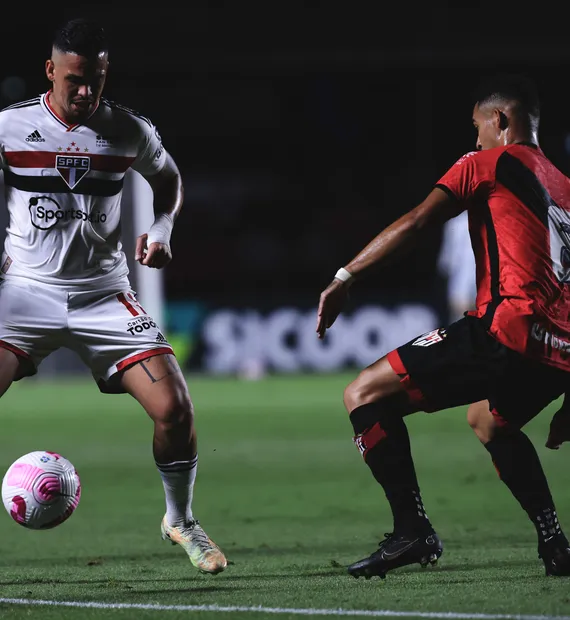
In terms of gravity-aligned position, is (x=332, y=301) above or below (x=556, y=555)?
above

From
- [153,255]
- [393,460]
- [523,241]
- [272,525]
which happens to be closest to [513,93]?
[523,241]

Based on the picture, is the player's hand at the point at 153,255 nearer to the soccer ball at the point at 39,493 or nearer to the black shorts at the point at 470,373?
the soccer ball at the point at 39,493

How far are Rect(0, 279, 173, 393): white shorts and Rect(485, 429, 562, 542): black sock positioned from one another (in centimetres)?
155

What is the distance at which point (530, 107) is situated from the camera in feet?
16.4

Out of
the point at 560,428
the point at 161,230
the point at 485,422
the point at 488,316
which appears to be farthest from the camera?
the point at 161,230

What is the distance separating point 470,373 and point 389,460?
509mm

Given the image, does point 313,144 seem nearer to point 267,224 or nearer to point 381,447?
point 267,224

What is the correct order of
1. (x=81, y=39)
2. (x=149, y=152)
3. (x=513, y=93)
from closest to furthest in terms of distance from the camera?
1. (x=513, y=93)
2. (x=81, y=39)
3. (x=149, y=152)

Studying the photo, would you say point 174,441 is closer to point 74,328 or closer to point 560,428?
point 74,328

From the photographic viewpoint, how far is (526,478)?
17.0 ft

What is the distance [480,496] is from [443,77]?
2393 centimetres

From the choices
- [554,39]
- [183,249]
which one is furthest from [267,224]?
[554,39]

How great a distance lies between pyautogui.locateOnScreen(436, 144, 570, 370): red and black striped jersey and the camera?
4758 millimetres

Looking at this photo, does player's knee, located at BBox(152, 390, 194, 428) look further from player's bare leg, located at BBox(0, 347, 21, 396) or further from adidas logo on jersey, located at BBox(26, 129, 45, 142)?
adidas logo on jersey, located at BBox(26, 129, 45, 142)
